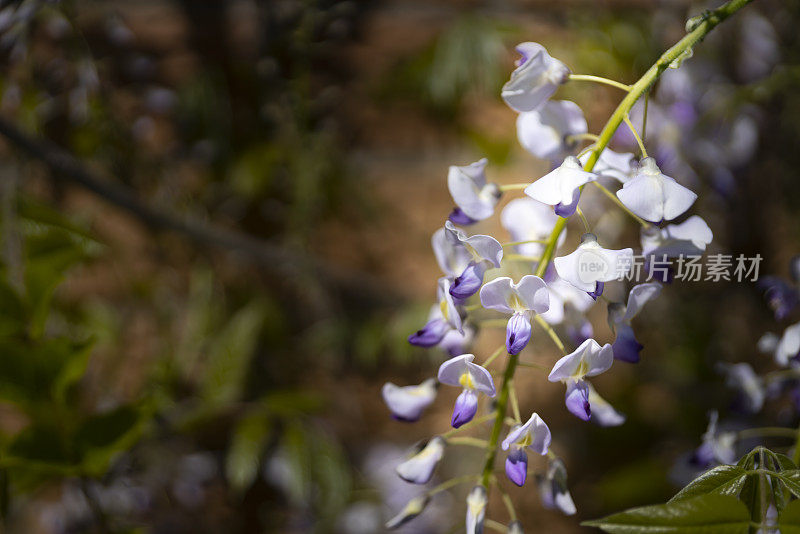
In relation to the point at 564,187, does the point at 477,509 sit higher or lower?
lower

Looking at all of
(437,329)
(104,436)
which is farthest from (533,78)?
(104,436)

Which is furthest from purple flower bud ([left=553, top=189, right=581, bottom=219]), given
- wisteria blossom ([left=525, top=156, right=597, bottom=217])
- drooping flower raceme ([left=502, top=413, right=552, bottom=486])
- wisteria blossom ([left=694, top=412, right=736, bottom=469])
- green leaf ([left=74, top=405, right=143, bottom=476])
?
green leaf ([left=74, top=405, right=143, bottom=476])

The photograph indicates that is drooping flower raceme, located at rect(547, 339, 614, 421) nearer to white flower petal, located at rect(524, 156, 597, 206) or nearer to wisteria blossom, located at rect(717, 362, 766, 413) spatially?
white flower petal, located at rect(524, 156, 597, 206)

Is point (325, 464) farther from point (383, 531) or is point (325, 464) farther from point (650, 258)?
point (650, 258)

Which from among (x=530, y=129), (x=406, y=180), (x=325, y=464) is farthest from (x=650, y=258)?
(x=406, y=180)

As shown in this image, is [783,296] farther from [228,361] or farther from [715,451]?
[228,361]

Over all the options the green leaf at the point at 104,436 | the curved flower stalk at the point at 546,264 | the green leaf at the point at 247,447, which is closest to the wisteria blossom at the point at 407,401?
the curved flower stalk at the point at 546,264
